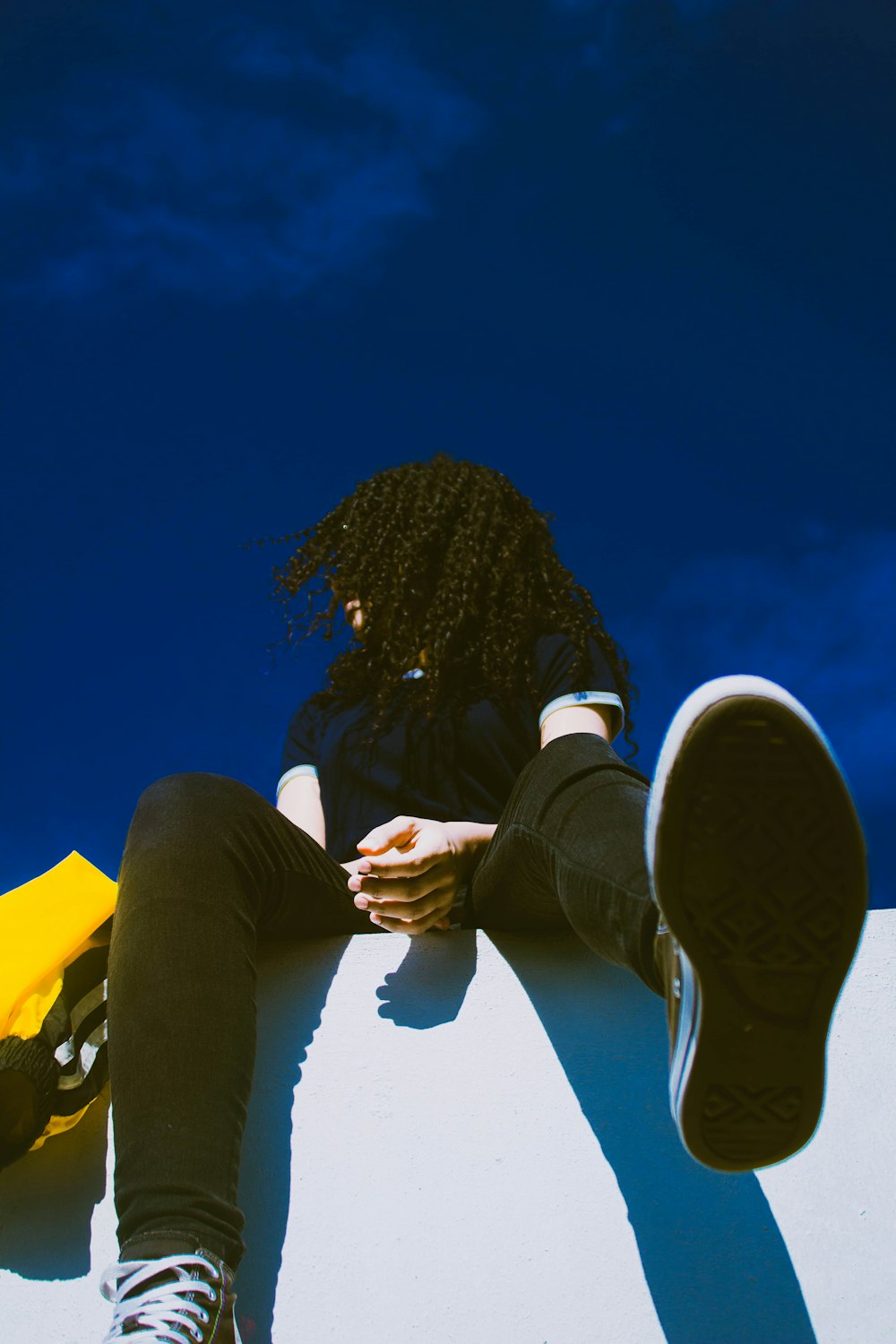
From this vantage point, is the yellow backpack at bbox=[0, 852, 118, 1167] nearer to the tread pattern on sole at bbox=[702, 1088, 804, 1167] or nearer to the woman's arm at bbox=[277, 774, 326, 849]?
the woman's arm at bbox=[277, 774, 326, 849]

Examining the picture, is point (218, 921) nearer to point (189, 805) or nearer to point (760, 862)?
point (189, 805)

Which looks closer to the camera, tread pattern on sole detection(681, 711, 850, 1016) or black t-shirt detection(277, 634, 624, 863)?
tread pattern on sole detection(681, 711, 850, 1016)

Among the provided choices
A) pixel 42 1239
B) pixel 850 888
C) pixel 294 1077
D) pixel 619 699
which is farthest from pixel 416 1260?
pixel 619 699

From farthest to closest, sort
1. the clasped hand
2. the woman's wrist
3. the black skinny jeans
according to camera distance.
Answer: the woman's wrist
the clasped hand
the black skinny jeans

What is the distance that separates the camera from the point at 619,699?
1.47 m

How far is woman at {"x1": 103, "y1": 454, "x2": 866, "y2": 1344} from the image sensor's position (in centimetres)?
69

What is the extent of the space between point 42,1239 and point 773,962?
34.4 inches

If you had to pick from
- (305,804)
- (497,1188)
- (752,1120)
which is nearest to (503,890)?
(497,1188)

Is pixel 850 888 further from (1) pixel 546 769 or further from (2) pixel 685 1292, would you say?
(2) pixel 685 1292

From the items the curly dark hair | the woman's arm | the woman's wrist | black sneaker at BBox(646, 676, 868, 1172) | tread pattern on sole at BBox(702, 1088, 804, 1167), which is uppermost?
the curly dark hair

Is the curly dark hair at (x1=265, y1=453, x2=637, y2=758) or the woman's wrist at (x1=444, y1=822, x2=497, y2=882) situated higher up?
the curly dark hair at (x1=265, y1=453, x2=637, y2=758)

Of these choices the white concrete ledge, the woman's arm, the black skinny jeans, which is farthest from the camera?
the woman's arm

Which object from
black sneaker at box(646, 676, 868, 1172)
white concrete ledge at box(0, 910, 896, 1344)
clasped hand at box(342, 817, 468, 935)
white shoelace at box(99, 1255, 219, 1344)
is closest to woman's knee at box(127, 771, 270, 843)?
clasped hand at box(342, 817, 468, 935)

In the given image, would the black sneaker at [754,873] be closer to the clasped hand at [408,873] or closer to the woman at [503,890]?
the woman at [503,890]
